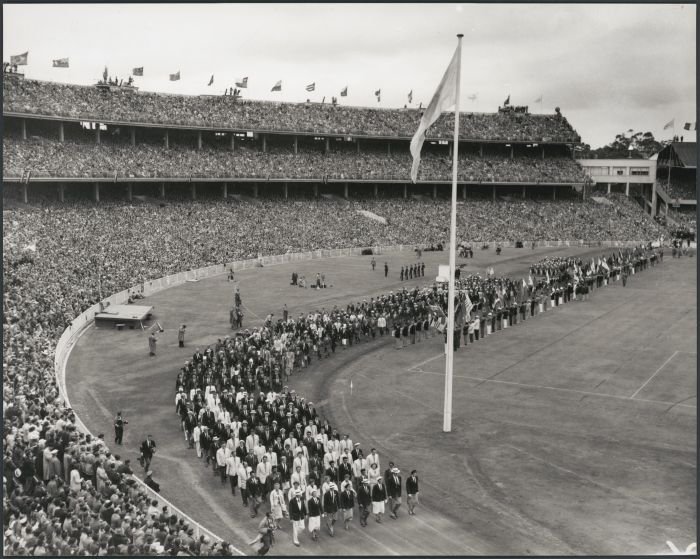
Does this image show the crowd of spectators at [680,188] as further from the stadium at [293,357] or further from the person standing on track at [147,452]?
the person standing on track at [147,452]

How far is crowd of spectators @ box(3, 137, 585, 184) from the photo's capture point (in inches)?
2115

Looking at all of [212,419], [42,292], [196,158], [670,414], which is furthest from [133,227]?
[670,414]

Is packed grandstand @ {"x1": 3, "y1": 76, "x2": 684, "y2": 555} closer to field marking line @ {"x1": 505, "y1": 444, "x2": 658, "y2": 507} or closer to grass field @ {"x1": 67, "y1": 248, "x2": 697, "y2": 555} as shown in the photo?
grass field @ {"x1": 67, "y1": 248, "x2": 697, "y2": 555}

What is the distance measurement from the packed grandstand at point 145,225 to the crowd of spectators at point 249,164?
18 cm

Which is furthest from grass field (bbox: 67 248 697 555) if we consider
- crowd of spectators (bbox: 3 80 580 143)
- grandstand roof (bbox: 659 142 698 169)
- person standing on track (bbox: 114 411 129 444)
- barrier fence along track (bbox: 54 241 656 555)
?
grandstand roof (bbox: 659 142 698 169)

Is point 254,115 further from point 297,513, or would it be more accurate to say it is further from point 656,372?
point 297,513

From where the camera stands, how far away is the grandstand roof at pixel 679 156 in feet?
288

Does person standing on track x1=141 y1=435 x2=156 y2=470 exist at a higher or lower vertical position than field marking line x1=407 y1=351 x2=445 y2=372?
lower

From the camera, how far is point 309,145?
251ft

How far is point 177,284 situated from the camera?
4522 cm

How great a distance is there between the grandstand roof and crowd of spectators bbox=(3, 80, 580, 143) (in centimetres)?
1335

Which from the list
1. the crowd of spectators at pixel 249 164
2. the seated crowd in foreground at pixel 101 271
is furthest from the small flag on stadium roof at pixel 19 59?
the seated crowd in foreground at pixel 101 271

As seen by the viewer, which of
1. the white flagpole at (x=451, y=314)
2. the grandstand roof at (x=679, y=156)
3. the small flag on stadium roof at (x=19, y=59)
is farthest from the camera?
the grandstand roof at (x=679, y=156)

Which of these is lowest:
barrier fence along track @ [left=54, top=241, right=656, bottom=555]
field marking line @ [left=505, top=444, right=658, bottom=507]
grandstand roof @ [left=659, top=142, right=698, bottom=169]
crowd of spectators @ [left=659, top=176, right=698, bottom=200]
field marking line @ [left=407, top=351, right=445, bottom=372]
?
field marking line @ [left=505, top=444, right=658, bottom=507]
